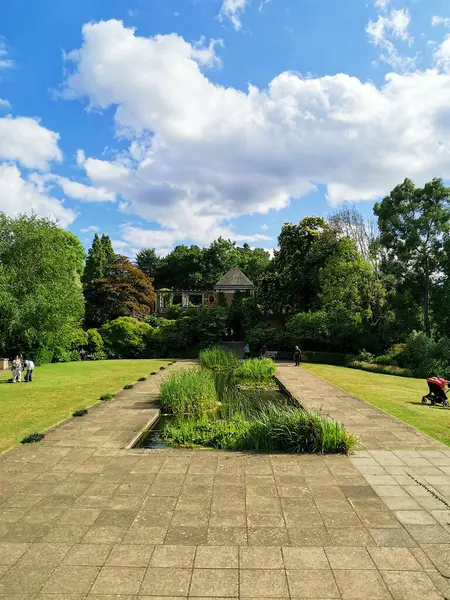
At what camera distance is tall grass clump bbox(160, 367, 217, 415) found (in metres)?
12.0

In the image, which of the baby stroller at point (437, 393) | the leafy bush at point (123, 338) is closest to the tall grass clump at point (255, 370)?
the baby stroller at point (437, 393)

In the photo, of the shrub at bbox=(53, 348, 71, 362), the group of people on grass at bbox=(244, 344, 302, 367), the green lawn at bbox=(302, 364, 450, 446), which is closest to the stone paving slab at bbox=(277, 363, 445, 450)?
the green lawn at bbox=(302, 364, 450, 446)

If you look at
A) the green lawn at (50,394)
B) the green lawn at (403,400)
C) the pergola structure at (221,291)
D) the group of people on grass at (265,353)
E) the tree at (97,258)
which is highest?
the tree at (97,258)

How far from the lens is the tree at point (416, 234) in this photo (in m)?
29.3

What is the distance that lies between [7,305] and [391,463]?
914 inches

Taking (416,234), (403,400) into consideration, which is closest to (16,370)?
(403,400)

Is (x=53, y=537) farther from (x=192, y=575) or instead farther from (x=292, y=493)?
(x=292, y=493)

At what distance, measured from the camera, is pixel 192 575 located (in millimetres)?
3953

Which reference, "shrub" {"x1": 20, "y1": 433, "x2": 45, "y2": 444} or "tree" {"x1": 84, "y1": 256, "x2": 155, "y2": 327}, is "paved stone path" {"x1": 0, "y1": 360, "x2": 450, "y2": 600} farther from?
"tree" {"x1": 84, "y1": 256, "x2": 155, "y2": 327}

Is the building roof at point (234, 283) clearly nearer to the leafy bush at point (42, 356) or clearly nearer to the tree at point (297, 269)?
the tree at point (297, 269)

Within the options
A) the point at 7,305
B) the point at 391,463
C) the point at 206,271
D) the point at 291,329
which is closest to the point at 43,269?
the point at 7,305

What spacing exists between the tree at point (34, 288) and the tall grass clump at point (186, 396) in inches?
622

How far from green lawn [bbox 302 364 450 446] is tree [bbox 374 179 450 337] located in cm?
1258

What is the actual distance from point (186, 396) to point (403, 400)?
7.19 m
